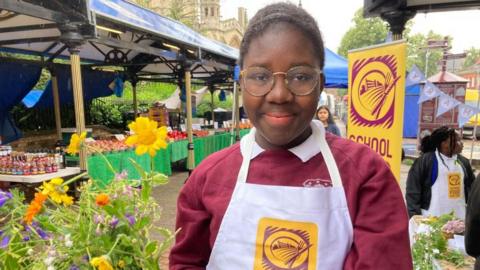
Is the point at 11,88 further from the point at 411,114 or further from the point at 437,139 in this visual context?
the point at 411,114

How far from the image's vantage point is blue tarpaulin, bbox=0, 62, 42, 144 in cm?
719

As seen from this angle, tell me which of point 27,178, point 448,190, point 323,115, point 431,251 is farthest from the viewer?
point 323,115

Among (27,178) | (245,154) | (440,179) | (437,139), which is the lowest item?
(27,178)

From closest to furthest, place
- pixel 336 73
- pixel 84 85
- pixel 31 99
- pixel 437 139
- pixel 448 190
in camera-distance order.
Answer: pixel 448 190, pixel 437 139, pixel 336 73, pixel 31 99, pixel 84 85

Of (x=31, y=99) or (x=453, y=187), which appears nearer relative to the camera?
(x=453, y=187)

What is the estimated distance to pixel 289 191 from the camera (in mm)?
969

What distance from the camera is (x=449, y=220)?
8.82 feet

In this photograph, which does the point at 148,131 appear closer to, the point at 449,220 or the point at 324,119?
the point at 449,220

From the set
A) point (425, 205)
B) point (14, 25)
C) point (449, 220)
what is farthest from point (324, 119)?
point (14, 25)

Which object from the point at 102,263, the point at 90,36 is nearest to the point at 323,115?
the point at 90,36

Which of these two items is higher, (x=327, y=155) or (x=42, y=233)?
(x=327, y=155)

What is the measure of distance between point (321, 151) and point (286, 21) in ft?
1.27

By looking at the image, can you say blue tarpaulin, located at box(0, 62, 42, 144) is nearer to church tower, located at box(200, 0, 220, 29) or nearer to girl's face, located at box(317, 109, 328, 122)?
girl's face, located at box(317, 109, 328, 122)

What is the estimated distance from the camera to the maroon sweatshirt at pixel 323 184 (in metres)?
0.85
